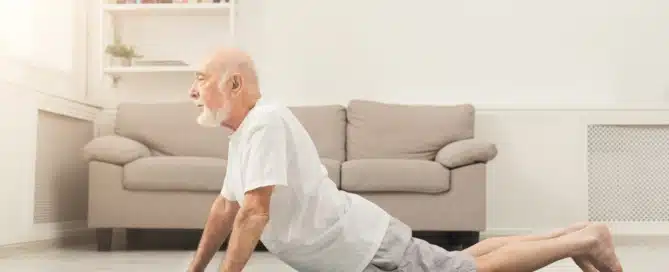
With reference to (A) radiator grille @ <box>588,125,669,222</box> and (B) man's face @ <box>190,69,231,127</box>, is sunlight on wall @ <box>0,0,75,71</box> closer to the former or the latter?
(B) man's face @ <box>190,69,231,127</box>

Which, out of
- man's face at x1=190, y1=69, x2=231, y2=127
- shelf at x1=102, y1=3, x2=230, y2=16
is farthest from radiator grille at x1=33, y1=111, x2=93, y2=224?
man's face at x1=190, y1=69, x2=231, y2=127

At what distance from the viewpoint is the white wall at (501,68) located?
5258mm

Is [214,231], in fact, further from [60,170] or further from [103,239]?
[60,170]

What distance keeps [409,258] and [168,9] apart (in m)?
3.90

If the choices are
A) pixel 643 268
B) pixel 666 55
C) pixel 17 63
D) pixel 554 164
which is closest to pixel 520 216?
pixel 554 164

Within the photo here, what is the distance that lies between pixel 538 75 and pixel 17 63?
3.21 metres

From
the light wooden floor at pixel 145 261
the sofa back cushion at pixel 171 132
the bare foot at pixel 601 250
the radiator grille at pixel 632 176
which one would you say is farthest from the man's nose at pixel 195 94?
the radiator grille at pixel 632 176

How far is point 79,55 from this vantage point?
215 inches

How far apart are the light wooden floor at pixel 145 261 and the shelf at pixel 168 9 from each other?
63.7 inches

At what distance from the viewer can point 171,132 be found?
4.95 metres

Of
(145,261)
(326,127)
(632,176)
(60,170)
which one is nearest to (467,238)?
(326,127)

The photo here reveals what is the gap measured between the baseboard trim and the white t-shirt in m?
2.71

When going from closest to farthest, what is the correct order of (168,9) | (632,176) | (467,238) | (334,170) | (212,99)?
(212,99), (334,170), (467,238), (632,176), (168,9)

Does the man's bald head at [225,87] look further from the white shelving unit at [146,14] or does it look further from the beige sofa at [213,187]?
the white shelving unit at [146,14]
